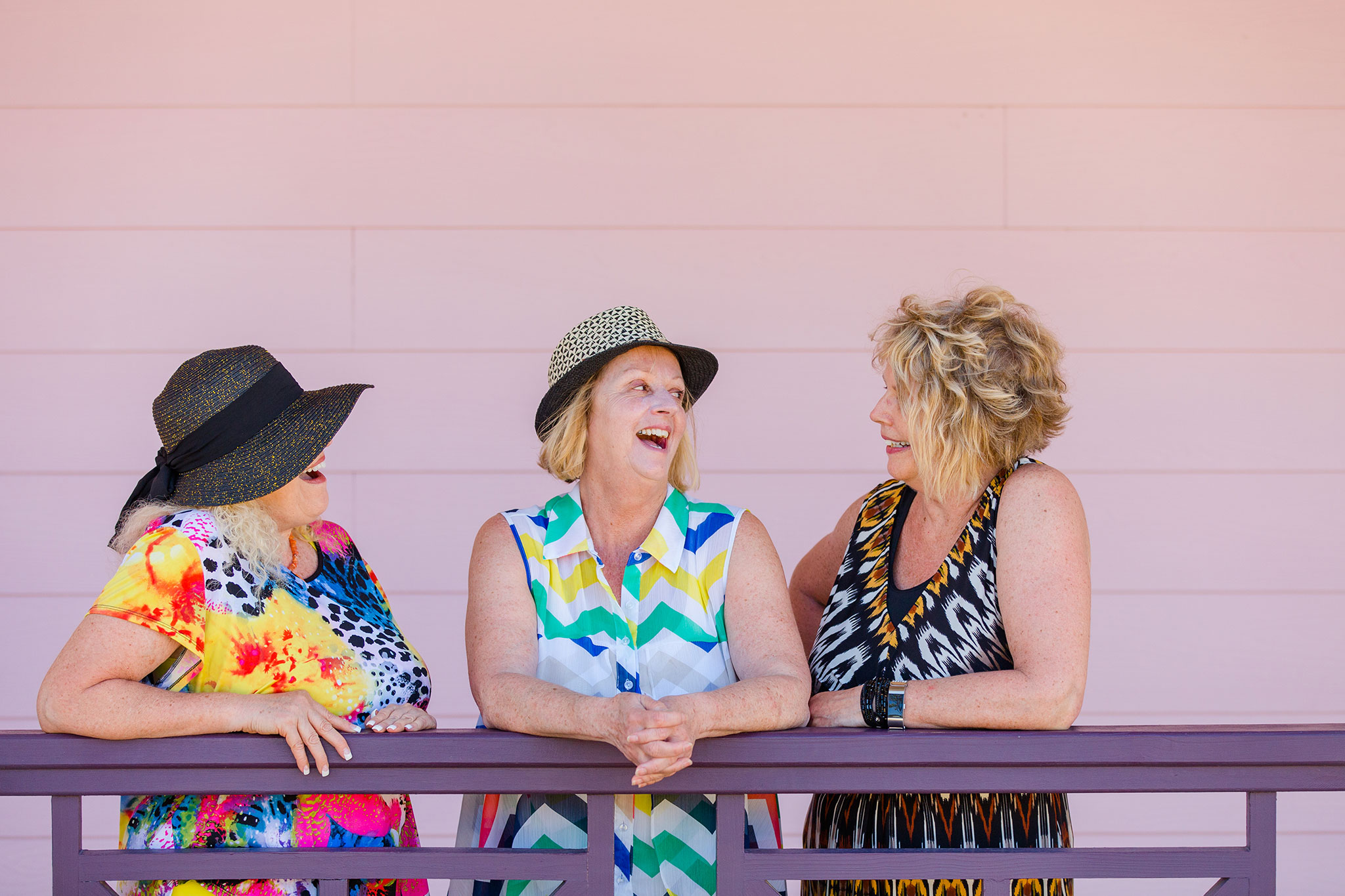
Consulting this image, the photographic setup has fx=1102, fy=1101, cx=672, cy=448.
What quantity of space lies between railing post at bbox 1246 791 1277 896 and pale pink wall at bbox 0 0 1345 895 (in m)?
1.65

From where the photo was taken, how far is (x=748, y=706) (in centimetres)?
159

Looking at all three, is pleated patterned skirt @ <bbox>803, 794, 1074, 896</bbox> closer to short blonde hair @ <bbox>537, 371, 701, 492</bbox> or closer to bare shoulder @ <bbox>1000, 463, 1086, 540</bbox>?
bare shoulder @ <bbox>1000, 463, 1086, 540</bbox>

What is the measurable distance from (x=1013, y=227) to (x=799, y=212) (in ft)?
2.08

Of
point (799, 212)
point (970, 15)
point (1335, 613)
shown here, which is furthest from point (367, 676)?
point (1335, 613)

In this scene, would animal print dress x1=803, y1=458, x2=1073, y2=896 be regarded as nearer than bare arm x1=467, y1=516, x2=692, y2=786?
No

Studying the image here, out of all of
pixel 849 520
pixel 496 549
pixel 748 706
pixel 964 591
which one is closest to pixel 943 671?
pixel 964 591

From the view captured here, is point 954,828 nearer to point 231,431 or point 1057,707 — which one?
point 1057,707

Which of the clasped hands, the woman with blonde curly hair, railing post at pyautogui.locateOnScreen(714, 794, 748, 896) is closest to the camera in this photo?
the clasped hands

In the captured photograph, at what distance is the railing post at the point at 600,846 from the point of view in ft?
5.21

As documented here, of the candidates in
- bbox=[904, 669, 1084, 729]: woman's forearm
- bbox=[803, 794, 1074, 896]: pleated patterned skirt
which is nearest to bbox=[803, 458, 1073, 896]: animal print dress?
bbox=[803, 794, 1074, 896]: pleated patterned skirt

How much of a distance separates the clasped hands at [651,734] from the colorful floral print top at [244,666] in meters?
0.54

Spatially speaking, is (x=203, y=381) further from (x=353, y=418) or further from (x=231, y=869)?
(x=353, y=418)

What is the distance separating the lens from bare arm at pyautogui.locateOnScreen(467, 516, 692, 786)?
1490mm

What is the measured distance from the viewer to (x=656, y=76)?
10.6 feet
